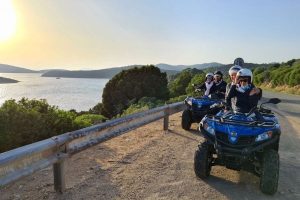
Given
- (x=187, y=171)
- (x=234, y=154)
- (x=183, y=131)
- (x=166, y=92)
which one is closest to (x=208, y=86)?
(x=183, y=131)

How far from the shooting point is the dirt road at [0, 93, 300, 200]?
5.92 meters

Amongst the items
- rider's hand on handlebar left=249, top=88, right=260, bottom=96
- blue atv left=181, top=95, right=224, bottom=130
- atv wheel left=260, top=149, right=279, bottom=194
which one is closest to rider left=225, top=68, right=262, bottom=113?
rider's hand on handlebar left=249, top=88, right=260, bottom=96

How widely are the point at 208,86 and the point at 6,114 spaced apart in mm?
5854

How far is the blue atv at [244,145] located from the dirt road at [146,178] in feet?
0.96

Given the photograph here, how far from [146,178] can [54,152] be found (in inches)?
67.3

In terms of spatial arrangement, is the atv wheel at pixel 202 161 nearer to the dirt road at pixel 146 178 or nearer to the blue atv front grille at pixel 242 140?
the dirt road at pixel 146 178

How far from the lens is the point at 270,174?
604 centimetres

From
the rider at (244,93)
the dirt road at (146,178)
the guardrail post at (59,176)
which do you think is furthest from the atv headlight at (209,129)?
the guardrail post at (59,176)

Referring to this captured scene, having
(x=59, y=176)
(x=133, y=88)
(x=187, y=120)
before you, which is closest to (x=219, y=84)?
(x=187, y=120)

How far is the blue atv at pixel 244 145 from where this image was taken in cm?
609

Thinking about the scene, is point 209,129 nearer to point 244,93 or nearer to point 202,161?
point 202,161

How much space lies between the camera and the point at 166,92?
53.8 metres

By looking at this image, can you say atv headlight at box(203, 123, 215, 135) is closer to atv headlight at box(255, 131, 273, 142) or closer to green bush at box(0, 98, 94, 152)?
atv headlight at box(255, 131, 273, 142)

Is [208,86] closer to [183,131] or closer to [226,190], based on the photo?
[183,131]
